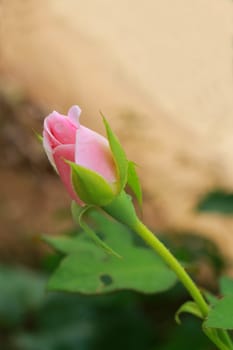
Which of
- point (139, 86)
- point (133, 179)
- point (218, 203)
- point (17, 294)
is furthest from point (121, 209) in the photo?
point (139, 86)

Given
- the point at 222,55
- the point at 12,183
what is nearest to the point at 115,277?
the point at 222,55

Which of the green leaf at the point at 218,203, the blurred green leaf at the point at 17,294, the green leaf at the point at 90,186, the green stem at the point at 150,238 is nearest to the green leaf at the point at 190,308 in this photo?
the green stem at the point at 150,238

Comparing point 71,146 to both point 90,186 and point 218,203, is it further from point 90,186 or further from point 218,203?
→ point 218,203

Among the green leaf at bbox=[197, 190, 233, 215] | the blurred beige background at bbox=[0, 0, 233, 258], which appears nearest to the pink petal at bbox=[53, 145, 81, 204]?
the blurred beige background at bbox=[0, 0, 233, 258]

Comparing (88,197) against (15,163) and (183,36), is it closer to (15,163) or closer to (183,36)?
(183,36)

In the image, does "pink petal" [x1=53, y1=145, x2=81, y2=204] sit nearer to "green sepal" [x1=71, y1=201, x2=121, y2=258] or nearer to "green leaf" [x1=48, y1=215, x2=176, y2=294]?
"green sepal" [x1=71, y1=201, x2=121, y2=258]

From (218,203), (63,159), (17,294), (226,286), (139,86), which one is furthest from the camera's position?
(139,86)
